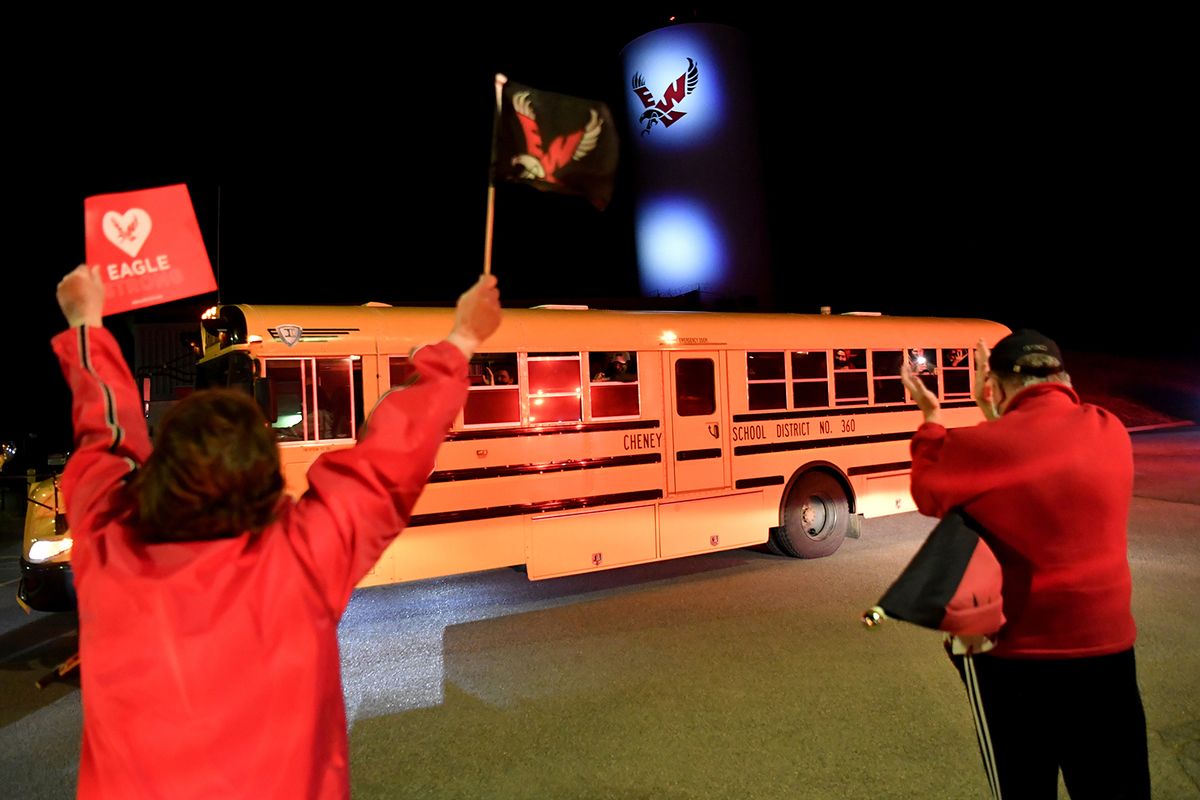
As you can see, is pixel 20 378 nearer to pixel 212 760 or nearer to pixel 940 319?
pixel 940 319

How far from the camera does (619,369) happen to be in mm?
7387

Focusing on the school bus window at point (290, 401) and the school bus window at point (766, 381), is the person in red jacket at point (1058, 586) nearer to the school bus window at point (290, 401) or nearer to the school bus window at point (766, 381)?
the school bus window at point (290, 401)

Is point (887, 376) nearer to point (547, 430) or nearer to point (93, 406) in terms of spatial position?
point (547, 430)

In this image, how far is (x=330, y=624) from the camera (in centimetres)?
147

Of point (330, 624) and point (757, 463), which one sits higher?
point (330, 624)

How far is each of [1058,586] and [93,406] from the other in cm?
249

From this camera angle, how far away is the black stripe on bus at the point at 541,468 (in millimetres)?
6459

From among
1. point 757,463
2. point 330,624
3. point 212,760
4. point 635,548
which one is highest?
point 330,624

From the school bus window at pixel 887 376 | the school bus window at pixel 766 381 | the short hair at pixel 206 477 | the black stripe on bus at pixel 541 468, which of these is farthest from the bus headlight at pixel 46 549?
the school bus window at pixel 887 376

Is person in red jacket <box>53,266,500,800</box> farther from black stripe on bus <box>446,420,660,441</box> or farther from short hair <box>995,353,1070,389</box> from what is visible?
black stripe on bus <box>446,420,660,441</box>

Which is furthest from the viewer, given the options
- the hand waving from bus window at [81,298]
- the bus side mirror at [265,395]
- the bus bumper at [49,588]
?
the bus bumper at [49,588]

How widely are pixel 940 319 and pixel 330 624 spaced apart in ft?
32.6

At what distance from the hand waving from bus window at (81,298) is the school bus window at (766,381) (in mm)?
6855

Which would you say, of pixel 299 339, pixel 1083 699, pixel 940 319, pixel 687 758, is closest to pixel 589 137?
pixel 1083 699
